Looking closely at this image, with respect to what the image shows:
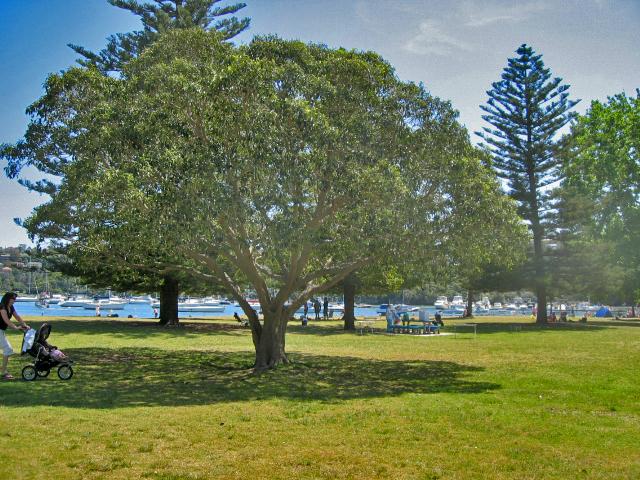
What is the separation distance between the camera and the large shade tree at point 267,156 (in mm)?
11219

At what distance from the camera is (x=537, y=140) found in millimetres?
37094

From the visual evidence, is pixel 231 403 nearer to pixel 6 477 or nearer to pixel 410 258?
pixel 6 477

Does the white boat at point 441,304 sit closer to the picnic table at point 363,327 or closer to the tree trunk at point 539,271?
the tree trunk at point 539,271

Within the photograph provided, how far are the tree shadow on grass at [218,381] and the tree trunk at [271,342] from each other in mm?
322

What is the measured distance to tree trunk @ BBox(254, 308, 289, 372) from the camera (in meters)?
13.9

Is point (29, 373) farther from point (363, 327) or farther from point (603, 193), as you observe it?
point (603, 193)

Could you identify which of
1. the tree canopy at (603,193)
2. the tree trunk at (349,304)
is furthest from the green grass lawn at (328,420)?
the tree canopy at (603,193)

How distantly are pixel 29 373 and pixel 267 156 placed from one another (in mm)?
5903

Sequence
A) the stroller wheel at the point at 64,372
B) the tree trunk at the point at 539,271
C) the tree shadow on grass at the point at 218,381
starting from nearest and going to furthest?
1. the tree shadow on grass at the point at 218,381
2. the stroller wheel at the point at 64,372
3. the tree trunk at the point at 539,271

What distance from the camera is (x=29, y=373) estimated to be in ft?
36.4

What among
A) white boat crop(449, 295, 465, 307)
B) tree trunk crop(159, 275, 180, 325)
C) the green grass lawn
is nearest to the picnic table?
tree trunk crop(159, 275, 180, 325)

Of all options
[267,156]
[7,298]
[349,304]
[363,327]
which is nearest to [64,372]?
[7,298]

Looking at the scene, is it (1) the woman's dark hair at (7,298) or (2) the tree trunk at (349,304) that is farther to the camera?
(2) the tree trunk at (349,304)

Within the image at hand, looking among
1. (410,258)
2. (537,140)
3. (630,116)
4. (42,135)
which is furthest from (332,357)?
(630,116)
